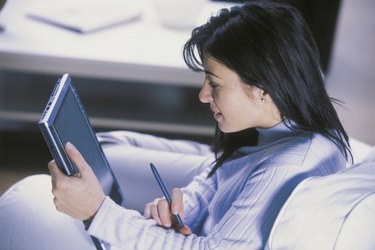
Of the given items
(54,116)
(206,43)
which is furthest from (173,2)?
(54,116)

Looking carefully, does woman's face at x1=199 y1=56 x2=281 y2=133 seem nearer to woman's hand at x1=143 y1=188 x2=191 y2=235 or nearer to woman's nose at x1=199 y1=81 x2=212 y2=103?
woman's nose at x1=199 y1=81 x2=212 y2=103

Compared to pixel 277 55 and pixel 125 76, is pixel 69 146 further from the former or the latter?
pixel 125 76

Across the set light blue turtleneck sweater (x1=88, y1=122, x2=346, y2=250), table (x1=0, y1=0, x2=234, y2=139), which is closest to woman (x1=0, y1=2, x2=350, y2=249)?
light blue turtleneck sweater (x1=88, y1=122, x2=346, y2=250)

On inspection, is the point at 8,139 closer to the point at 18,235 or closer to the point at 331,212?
the point at 18,235

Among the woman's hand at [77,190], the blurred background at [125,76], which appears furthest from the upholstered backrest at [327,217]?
the blurred background at [125,76]

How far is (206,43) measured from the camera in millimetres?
1066

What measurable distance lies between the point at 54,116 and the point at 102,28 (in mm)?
835

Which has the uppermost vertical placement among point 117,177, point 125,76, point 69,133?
point 69,133

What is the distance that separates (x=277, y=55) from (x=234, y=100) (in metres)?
0.11

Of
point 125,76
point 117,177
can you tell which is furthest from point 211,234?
point 125,76

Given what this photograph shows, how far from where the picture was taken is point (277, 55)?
3.31ft

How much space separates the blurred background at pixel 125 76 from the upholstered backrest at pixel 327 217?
2.50 ft

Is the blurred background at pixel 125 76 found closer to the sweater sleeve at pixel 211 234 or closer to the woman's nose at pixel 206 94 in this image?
the woman's nose at pixel 206 94

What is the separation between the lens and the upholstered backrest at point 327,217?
87 centimetres
